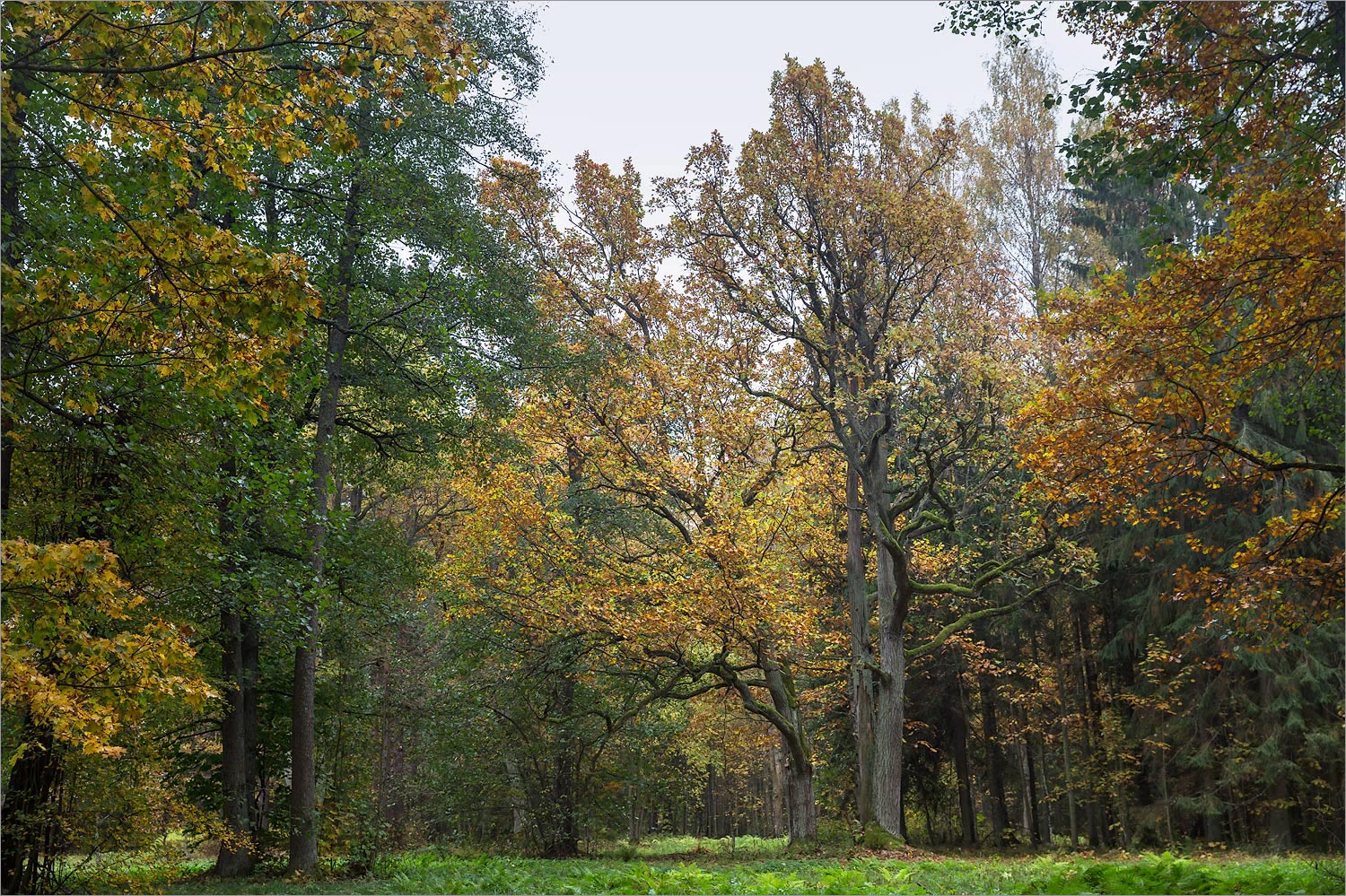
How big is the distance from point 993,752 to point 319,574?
19963 mm

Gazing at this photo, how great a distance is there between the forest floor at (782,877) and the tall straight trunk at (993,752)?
849 centimetres

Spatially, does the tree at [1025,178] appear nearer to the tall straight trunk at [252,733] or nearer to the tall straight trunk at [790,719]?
the tall straight trunk at [790,719]

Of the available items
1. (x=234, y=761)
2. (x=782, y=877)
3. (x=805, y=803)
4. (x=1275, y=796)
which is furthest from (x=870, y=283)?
(x=1275, y=796)

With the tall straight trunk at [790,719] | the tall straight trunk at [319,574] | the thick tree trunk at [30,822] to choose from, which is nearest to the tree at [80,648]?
the thick tree trunk at [30,822]

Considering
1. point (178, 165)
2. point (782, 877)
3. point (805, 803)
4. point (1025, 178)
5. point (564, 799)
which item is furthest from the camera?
point (1025, 178)

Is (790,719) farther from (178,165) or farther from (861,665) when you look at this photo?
(178,165)

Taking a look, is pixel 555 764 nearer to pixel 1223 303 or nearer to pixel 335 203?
pixel 335 203

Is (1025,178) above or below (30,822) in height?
above

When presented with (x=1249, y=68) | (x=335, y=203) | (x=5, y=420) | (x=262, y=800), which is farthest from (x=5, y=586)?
(x=262, y=800)

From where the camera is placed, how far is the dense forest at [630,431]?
5.46m

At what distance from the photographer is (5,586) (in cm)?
477

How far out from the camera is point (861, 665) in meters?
14.3

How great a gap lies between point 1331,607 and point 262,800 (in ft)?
45.5

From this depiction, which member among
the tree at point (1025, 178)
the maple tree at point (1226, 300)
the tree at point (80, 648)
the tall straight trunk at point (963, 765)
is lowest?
the tall straight trunk at point (963, 765)
